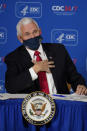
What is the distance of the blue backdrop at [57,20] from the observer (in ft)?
13.5

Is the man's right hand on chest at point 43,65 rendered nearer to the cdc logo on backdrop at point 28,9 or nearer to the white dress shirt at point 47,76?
the white dress shirt at point 47,76

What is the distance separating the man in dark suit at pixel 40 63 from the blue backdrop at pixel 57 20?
1100 millimetres

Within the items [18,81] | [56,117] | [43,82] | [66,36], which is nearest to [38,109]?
[56,117]

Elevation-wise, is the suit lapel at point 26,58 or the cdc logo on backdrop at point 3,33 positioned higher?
the cdc logo on backdrop at point 3,33

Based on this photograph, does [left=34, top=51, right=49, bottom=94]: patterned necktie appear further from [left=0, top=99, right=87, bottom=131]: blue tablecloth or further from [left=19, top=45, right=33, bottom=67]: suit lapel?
[left=0, top=99, right=87, bottom=131]: blue tablecloth

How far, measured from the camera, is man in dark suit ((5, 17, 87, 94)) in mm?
2904

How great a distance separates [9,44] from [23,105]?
223 cm

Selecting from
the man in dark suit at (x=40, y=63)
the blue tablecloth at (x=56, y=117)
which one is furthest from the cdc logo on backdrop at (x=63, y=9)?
the blue tablecloth at (x=56, y=117)

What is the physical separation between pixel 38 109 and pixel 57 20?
228 cm

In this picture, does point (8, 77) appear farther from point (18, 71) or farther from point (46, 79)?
point (46, 79)

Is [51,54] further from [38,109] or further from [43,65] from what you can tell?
[38,109]

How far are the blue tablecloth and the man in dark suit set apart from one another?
0.58m

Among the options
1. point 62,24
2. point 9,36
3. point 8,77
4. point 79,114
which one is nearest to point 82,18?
point 62,24

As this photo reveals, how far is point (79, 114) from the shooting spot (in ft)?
7.11
